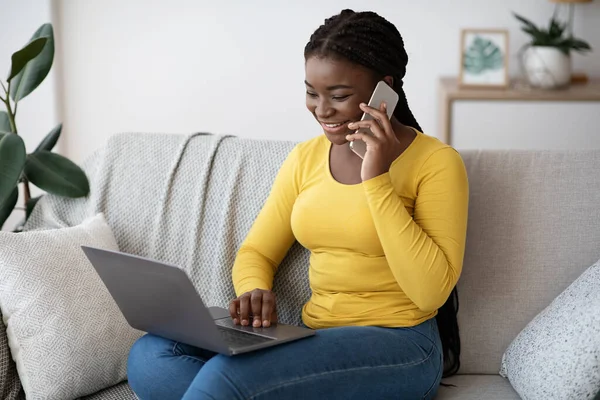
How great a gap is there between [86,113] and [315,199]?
250 cm

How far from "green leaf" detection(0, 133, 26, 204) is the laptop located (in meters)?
0.46

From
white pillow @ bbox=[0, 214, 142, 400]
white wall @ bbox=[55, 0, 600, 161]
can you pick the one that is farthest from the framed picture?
white pillow @ bbox=[0, 214, 142, 400]

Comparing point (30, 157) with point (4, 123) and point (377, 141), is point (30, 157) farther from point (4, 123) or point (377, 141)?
point (377, 141)

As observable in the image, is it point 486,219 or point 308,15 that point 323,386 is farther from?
point 308,15

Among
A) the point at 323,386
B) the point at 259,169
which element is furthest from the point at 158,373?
the point at 259,169

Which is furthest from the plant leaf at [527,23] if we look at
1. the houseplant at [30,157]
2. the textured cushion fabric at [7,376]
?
the textured cushion fabric at [7,376]

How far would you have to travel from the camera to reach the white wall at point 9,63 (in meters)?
3.63

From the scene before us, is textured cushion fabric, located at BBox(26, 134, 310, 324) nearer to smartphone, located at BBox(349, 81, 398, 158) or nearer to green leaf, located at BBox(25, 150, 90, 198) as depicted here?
green leaf, located at BBox(25, 150, 90, 198)

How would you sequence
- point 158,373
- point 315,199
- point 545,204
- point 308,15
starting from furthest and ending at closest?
point 308,15, point 545,204, point 315,199, point 158,373

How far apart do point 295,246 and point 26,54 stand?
2.58 feet

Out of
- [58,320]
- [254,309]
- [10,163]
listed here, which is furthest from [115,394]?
[10,163]

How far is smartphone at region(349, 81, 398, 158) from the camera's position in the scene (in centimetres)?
165

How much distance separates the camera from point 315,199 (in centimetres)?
174

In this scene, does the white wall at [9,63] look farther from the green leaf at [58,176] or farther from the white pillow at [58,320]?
the white pillow at [58,320]
